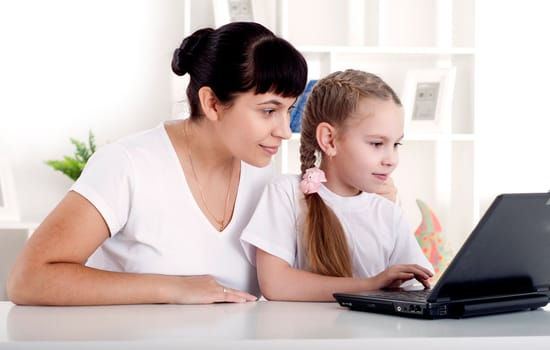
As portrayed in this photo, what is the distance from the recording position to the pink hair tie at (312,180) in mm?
1780

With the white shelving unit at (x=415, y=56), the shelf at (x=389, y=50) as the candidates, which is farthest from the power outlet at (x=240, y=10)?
the shelf at (x=389, y=50)

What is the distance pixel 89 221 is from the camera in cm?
165

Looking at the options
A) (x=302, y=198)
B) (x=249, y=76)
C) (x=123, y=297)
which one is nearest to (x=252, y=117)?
(x=249, y=76)

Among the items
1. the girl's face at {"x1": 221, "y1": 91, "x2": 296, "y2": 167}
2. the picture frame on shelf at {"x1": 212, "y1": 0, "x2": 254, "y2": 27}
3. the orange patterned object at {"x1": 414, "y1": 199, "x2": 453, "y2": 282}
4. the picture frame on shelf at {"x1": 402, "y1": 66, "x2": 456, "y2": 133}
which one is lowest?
the orange patterned object at {"x1": 414, "y1": 199, "x2": 453, "y2": 282}

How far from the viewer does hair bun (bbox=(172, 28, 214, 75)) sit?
181 cm

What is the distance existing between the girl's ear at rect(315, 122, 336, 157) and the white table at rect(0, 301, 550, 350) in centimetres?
47

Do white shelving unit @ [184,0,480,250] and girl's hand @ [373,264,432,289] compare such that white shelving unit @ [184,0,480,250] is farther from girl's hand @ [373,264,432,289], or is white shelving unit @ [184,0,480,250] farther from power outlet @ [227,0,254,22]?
girl's hand @ [373,264,432,289]

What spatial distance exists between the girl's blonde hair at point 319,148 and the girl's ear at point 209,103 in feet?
0.76

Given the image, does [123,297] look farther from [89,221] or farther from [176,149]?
[176,149]

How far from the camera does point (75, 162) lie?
3.55m

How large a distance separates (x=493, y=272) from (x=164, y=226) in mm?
708

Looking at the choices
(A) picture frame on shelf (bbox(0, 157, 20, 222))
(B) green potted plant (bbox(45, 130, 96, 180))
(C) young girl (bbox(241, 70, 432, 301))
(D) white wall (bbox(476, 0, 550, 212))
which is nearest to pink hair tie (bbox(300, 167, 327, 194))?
(C) young girl (bbox(241, 70, 432, 301))

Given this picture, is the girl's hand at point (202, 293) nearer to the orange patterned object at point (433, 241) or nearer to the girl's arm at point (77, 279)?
the girl's arm at point (77, 279)

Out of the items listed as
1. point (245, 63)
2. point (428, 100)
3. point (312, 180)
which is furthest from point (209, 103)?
point (428, 100)
